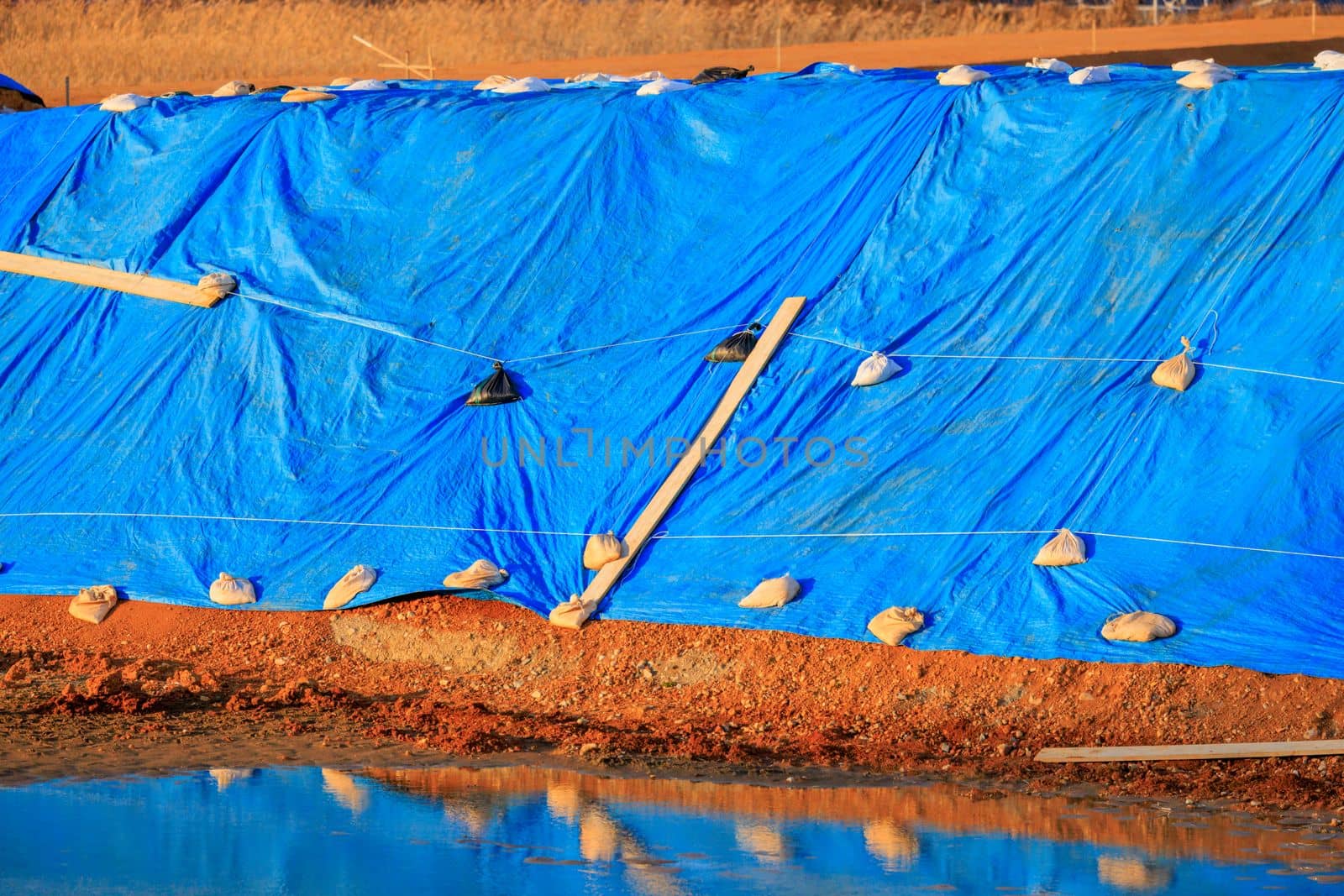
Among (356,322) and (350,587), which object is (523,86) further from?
(350,587)

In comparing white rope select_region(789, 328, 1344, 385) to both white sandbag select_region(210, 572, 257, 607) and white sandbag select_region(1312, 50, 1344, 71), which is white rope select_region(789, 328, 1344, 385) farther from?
white sandbag select_region(210, 572, 257, 607)

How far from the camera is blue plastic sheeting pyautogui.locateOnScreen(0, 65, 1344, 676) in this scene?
307 inches

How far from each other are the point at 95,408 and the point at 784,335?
13.5ft

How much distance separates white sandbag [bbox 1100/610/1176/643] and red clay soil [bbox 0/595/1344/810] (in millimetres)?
143

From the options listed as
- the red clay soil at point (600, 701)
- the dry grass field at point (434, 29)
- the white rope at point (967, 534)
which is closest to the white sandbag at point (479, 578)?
the red clay soil at point (600, 701)

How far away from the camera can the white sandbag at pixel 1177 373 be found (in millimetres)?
7961

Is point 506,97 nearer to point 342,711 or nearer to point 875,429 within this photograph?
point 875,429

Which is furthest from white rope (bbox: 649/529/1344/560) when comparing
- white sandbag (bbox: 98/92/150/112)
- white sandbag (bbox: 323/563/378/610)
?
white sandbag (bbox: 98/92/150/112)

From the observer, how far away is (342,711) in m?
7.93

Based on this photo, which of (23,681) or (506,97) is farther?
(506,97)

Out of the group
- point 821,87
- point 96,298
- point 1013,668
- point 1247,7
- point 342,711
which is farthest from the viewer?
point 1247,7

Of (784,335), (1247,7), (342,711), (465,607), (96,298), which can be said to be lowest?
(342,711)

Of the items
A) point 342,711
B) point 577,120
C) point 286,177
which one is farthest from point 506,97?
point 342,711

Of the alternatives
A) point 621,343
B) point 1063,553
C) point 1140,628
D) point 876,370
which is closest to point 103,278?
point 621,343
